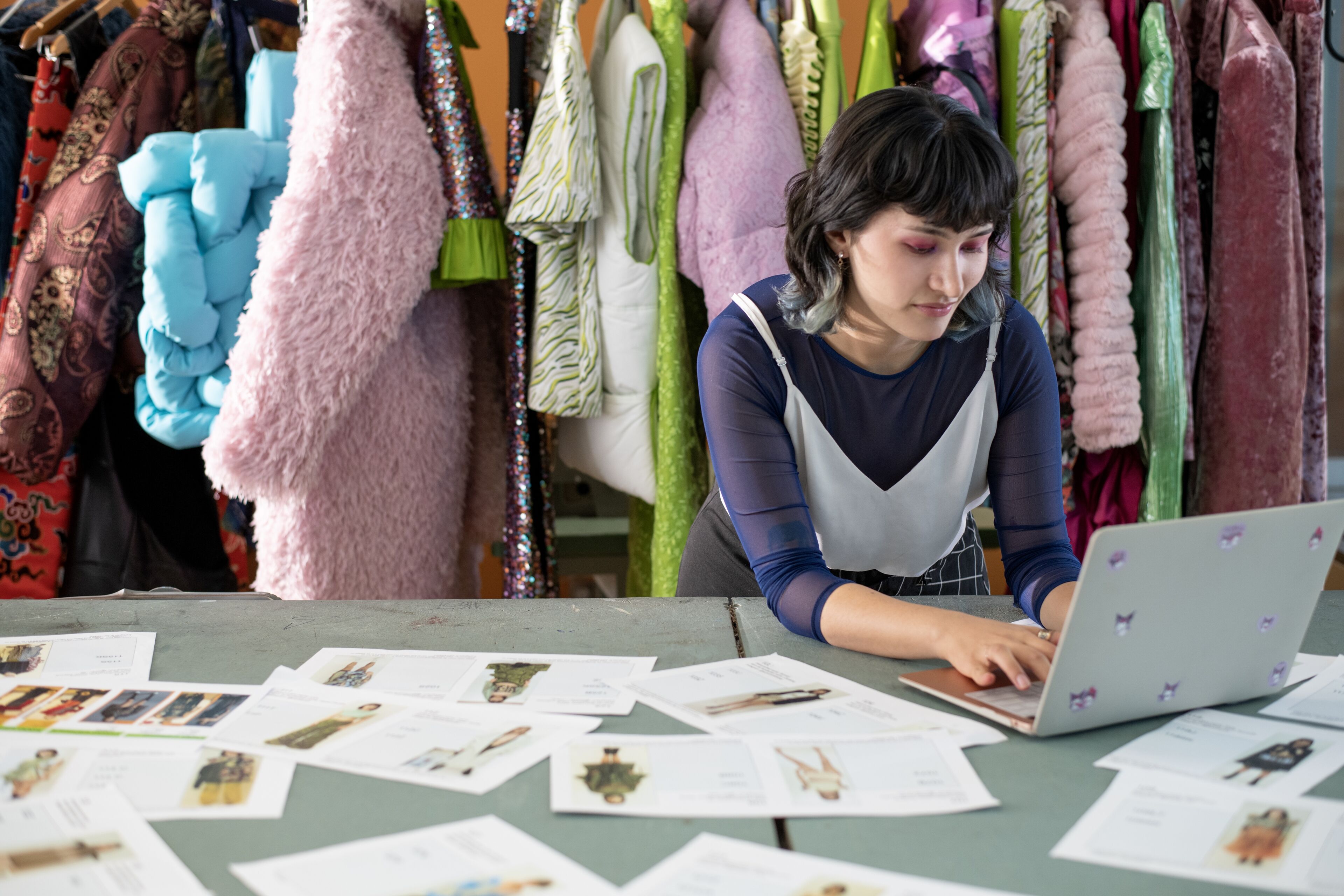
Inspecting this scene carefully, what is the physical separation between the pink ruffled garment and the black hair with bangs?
2.10 ft

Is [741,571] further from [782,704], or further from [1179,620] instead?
[1179,620]

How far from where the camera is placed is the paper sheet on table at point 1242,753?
835 mm

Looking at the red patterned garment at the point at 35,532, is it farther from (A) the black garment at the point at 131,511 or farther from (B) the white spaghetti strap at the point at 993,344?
(B) the white spaghetti strap at the point at 993,344

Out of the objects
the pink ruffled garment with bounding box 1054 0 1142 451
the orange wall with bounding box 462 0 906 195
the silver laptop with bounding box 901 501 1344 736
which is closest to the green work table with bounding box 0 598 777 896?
the silver laptop with bounding box 901 501 1344 736

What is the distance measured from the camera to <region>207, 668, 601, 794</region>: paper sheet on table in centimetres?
86

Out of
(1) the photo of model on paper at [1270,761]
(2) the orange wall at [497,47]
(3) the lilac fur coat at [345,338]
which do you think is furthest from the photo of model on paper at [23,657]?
(2) the orange wall at [497,47]

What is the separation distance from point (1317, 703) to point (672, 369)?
3.72ft

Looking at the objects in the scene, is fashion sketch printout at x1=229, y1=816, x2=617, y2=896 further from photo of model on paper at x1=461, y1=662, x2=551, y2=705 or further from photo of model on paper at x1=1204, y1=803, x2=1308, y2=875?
photo of model on paper at x1=1204, y1=803, x2=1308, y2=875

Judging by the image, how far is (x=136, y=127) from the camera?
6.26 feet

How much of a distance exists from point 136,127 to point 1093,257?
1.69m

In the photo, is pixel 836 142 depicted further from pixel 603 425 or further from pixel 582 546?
pixel 582 546

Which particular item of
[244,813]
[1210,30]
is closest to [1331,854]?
[244,813]

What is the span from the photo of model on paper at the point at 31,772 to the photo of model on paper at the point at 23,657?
0.77ft

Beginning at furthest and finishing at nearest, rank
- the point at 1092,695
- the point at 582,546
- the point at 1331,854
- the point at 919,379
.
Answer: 1. the point at 582,546
2. the point at 919,379
3. the point at 1092,695
4. the point at 1331,854
